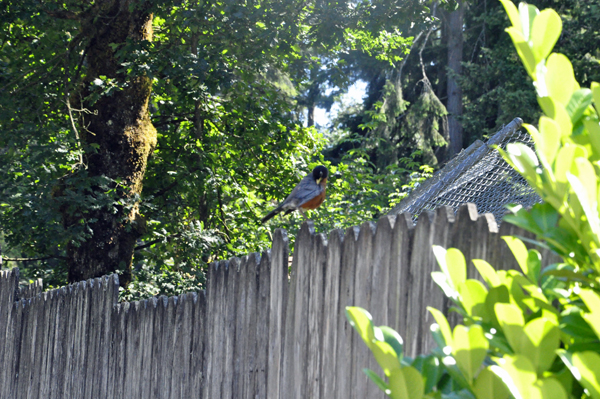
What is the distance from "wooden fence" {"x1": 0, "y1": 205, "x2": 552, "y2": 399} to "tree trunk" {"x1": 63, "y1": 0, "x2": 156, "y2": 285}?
1.68m

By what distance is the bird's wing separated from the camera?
4684 millimetres

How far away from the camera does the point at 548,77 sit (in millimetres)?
1260

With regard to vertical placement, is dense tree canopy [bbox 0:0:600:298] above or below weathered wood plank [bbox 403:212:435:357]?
above

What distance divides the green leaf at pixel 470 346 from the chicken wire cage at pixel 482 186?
2722mm

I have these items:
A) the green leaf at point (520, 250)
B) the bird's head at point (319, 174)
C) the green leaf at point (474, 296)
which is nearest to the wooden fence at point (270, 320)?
the green leaf at point (520, 250)

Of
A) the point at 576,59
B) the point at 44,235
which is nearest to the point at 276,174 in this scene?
the point at 44,235

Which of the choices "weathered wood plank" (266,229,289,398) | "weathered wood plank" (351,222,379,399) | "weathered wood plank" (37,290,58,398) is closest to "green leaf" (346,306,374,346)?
"weathered wood plank" (351,222,379,399)

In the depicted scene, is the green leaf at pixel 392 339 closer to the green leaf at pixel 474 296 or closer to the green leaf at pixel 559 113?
the green leaf at pixel 474 296

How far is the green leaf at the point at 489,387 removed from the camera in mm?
1218

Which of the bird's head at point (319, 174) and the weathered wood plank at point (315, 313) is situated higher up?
the bird's head at point (319, 174)

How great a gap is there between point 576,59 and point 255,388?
12328 mm

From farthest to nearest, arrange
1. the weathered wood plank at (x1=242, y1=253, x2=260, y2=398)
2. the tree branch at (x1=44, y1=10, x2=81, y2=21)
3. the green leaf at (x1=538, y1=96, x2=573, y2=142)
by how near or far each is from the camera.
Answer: the tree branch at (x1=44, y1=10, x2=81, y2=21)
the weathered wood plank at (x1=242, y1=253, x2=260, y2=398)
the green leaf at (x1=538, y1=96, x2=573, y2=142)

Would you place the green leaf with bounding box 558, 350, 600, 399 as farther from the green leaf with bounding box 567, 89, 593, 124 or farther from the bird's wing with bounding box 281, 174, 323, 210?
the bird's wing with bounding box 281, 174, 323, 210

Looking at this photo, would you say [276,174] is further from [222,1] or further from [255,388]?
[255,388]
